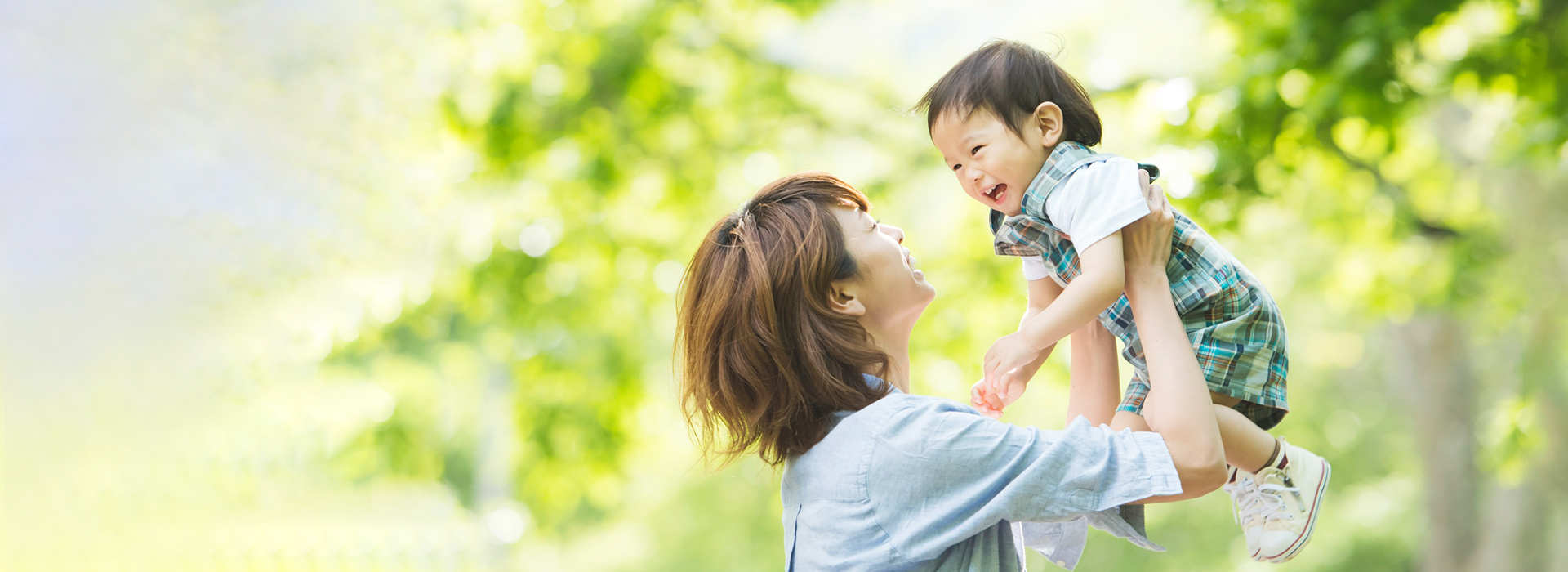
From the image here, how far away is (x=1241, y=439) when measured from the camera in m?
1.31

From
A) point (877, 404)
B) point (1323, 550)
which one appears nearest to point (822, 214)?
point (877, 404)

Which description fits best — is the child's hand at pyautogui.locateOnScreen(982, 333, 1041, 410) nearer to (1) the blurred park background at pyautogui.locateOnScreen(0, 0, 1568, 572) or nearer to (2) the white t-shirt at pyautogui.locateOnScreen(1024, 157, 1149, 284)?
(2) the white t-shirt at pyautogui.locateOnScreen(1024, 157, 1149, 284)

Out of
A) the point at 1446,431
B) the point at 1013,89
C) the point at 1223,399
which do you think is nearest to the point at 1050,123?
the point at 1013,89

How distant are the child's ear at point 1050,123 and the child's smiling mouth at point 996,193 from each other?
8cm

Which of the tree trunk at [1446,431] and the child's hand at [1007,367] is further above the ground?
the child's hand at [1007,367]

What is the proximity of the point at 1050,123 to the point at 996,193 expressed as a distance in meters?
0.11

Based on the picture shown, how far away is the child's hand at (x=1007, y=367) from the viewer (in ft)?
4.16

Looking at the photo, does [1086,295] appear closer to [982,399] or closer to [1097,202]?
[1097,202]

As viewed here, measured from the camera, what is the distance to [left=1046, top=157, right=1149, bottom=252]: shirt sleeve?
3.97ft

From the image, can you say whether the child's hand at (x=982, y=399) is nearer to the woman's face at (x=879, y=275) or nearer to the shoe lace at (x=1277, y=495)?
the woman's face at (x=879, y=275)

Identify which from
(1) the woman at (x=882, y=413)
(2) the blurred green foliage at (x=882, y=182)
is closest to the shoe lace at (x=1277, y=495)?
(1) the woman at (x=882, y=413)

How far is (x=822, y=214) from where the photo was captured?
137cm

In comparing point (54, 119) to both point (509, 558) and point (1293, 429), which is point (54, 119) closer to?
point (509, 558)

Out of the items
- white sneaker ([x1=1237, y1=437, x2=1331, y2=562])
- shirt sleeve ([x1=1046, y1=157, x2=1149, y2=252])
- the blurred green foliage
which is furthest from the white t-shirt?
the blurred green foliage
